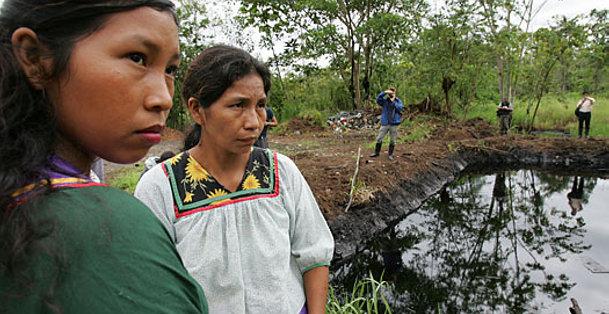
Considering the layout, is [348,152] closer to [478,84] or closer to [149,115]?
[478,84]

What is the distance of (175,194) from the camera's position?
113 cm

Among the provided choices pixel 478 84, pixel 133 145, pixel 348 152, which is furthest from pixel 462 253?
pixel 478 84

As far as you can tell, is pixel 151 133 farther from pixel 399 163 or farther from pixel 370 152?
pixel 370 152

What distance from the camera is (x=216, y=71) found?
1.26 metres

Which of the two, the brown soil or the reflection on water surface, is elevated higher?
the brown soil

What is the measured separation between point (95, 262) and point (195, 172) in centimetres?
82

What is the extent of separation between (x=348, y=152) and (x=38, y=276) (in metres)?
8.64

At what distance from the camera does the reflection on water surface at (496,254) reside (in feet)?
14.9

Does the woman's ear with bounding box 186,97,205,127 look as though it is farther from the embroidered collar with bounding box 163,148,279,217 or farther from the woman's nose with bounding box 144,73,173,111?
the woman's nose with bounding box 144,73,173,111

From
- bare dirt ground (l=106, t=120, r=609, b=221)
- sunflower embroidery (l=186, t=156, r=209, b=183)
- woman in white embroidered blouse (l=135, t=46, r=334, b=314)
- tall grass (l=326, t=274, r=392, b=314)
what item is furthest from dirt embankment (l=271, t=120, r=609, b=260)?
sunflower embroidery (l=186, t=156, r=209, b=183)

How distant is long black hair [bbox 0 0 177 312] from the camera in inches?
17.1

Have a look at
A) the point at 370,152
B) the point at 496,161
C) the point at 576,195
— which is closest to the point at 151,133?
the point at 370,152

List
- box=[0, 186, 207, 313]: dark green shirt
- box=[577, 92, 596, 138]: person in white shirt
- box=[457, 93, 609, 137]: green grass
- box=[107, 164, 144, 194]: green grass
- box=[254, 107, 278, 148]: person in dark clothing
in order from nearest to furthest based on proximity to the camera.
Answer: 1. box=[0, 186, 207, 313]: dark green shirt
2. box=[107, 164, 144, 194]: green grass
3. box=[254, 107, 278, 148]: person in dark clothing
4. box=[577, 92, 596, 138]: person in white shirt
5. box=[457, 93, 609, 137]: green grass

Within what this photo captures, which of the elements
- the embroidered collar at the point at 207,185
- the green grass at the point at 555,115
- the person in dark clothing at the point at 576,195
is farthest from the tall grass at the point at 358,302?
the green grass at the point at 555,115
